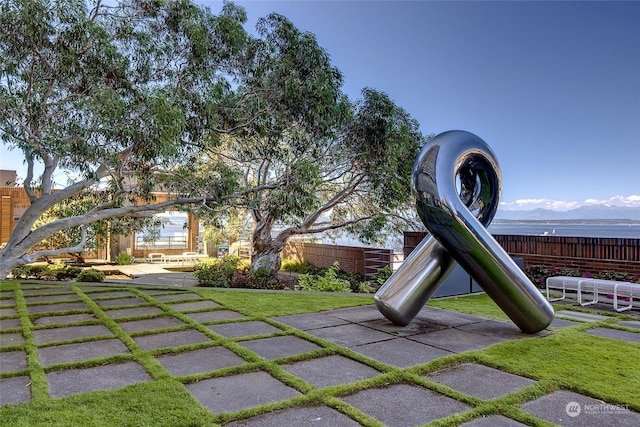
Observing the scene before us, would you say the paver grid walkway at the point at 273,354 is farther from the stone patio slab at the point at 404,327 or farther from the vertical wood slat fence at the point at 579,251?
the vertical wood slat fence at the point at 579,251

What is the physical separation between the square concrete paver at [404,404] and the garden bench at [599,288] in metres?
5.13

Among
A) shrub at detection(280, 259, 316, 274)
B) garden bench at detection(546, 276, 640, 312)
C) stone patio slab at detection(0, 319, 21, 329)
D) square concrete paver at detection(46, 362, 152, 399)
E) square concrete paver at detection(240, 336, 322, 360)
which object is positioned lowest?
shrub at detection(280, 259, 316, 274)

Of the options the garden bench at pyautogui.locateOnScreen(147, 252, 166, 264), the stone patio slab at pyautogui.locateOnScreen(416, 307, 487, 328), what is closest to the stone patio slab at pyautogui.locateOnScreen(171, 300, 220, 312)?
the stone patio slab at pyautogui.locateOnScreen(416, 307, 487, 328)

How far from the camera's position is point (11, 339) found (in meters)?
4.57

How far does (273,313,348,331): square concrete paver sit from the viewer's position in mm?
5398

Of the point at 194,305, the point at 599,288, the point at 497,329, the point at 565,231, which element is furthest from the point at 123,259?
the point at 565,231

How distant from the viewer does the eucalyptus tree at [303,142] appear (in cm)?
875

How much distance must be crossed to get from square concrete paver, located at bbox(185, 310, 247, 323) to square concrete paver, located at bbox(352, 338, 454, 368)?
2.24 m

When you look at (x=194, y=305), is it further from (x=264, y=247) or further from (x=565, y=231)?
(x=565, y=231)

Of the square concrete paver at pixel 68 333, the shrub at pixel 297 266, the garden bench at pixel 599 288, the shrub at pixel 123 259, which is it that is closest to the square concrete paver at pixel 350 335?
the square concrete paver at pixel 68 333

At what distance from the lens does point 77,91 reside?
6.93m

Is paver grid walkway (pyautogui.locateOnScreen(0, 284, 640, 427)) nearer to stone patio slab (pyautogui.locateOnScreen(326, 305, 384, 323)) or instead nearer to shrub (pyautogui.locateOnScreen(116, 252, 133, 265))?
stone patio slab (pyautogui.locateOnScreen(326, 305, 384, 323))

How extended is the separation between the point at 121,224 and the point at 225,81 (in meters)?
4.55

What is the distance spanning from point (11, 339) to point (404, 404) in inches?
170
